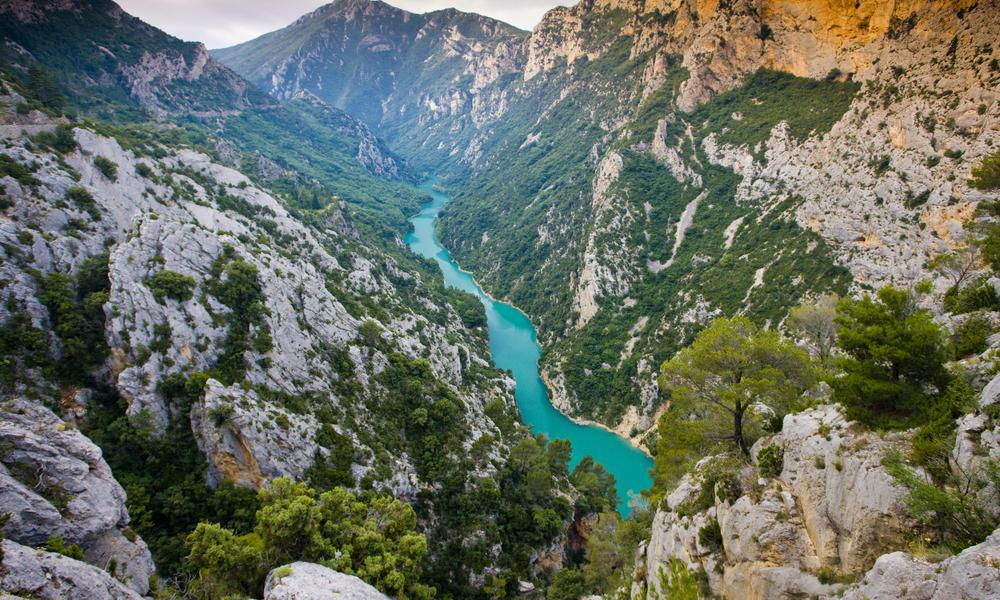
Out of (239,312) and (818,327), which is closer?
(818,327)

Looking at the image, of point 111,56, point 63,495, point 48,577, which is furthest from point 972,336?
point 111,56

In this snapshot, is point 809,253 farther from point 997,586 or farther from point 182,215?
point 182,215

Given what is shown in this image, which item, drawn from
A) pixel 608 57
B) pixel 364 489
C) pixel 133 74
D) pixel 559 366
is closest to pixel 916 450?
pixel 364 489

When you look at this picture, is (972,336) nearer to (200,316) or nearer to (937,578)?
(937,578)

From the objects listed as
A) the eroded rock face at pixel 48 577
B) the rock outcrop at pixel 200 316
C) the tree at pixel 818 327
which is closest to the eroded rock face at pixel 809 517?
the tree at pixel 818 327

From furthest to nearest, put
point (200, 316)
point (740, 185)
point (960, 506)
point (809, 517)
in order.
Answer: point (740, 185), point (200, 316), point (809, 517), point (960, 506)

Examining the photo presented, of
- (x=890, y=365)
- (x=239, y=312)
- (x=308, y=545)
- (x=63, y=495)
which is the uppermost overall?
(x=890, y=365)
